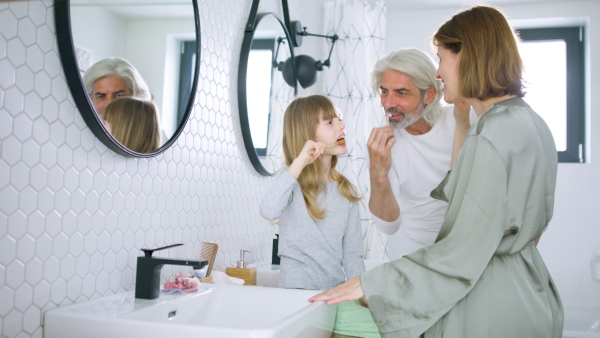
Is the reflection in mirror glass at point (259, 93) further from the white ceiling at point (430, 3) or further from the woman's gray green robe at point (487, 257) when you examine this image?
the white ceiling at point (430, 3)

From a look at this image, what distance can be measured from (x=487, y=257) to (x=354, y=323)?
1.77 feet

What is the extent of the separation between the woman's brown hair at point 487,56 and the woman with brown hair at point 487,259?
0.06 meters

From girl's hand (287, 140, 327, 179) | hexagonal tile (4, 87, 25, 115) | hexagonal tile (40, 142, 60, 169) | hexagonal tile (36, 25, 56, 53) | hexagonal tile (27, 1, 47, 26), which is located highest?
hexagonal tile (27, 1, 47, 26)

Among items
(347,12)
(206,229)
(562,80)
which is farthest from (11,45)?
(562,80)

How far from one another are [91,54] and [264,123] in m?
1.09

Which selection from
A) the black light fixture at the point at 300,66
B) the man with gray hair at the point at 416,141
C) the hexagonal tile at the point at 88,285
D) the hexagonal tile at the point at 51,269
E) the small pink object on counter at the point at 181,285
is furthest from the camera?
the black light fixture at the point at 300,66

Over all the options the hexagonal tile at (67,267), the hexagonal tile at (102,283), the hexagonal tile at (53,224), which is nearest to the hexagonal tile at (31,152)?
the hexagonal tile at (53,224)

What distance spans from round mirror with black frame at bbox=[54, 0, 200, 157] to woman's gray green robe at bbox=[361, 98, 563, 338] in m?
0.67

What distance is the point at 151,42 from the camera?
1380 mm

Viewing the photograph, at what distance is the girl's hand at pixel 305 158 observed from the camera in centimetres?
163

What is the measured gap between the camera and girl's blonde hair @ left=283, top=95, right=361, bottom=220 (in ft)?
5.73

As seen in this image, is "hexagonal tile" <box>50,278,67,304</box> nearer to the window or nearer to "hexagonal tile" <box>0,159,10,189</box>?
"hexagonal tile" <box>0,159,10,189</box>

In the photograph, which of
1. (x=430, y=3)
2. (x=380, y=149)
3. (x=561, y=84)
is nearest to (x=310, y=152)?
(x=380, y=149)

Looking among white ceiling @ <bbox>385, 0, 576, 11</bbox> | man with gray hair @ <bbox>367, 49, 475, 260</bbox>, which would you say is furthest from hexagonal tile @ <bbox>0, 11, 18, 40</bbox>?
white ceiling @ <bbox>385, 0, 576, 11</bbox>
